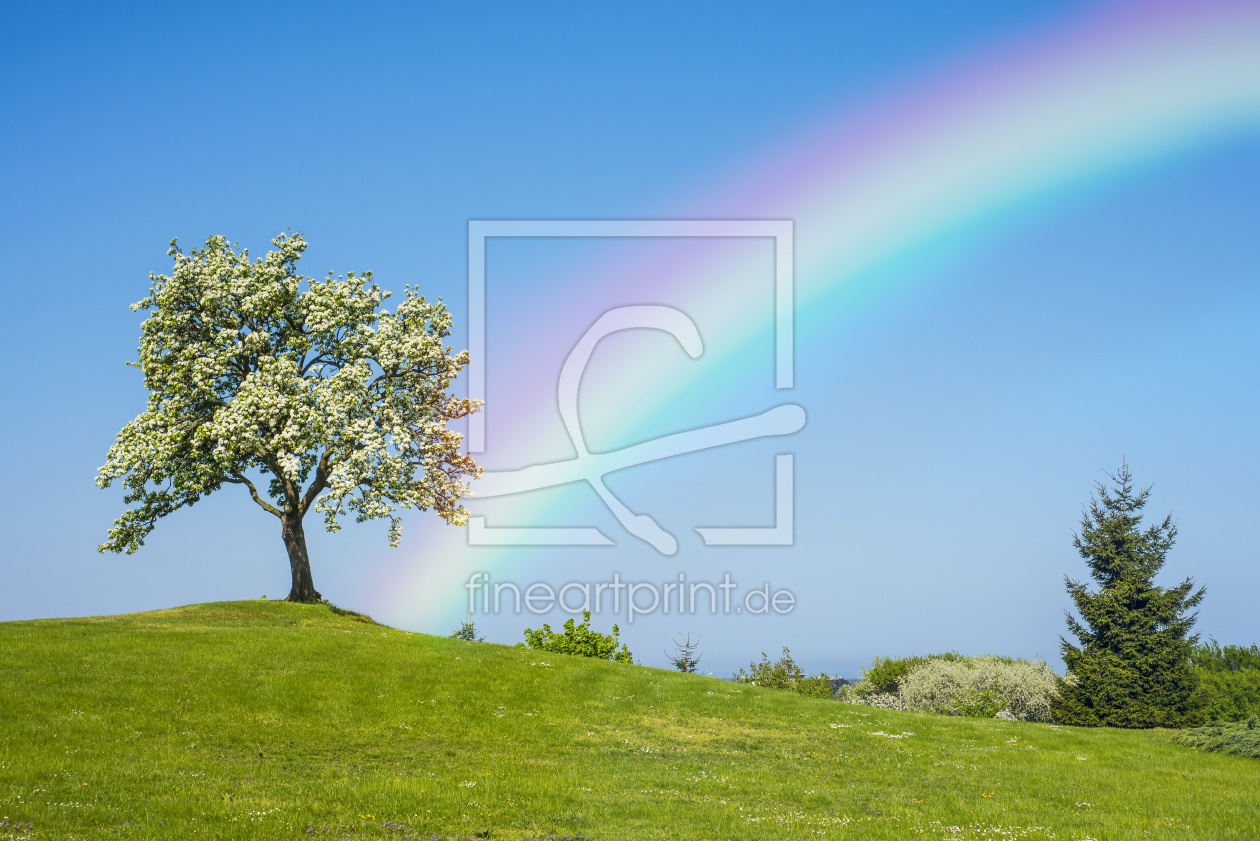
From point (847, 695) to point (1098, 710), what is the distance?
31112 millimetres

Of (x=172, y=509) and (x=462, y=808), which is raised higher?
(x=172, y=509)

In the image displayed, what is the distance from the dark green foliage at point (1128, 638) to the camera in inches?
2021

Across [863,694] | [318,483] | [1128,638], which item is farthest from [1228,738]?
[863,694]

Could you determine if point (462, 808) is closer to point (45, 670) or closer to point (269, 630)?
point (45, 670)

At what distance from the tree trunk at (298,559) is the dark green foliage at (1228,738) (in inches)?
1551

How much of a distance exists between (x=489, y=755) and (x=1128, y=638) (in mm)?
43714

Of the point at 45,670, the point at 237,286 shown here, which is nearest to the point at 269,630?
the point at 45,670

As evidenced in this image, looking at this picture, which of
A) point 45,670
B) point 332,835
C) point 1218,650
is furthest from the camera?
point 1218,650

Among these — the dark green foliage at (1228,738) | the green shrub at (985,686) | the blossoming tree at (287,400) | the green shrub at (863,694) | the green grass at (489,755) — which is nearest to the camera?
the green grass at (489,755)

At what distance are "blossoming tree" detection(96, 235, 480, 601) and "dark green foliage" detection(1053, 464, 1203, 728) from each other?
37752 millimetres

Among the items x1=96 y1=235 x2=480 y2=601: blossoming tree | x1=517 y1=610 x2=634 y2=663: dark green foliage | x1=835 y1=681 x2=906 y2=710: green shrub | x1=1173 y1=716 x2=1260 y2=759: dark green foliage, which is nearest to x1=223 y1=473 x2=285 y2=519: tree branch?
x1=96 y1=235 x2=480 y2=601: blossoming tree

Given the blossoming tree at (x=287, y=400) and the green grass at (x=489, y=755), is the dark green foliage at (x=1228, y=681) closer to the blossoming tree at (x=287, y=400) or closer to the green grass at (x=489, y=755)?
the green grass at (x=489, y=755)

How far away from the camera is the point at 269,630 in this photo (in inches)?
1452

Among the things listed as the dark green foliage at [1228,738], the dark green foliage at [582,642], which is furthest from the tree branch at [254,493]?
the dark green foliage at [1228,738]
